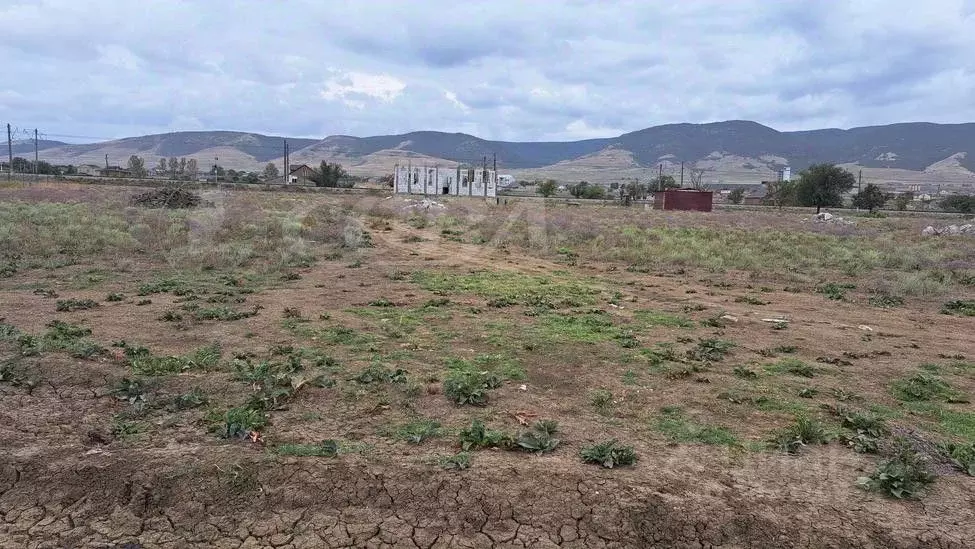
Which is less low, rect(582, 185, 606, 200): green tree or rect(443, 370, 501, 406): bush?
rect(582, 185, 606, 200): green tree

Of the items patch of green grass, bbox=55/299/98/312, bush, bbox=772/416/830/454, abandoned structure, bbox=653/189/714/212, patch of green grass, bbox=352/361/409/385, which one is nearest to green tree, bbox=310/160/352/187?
abandoned structure, bbox=653/189/714/212

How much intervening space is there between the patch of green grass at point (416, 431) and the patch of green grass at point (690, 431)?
5.48 ft

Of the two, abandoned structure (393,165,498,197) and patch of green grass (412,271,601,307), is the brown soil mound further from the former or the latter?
abandoned structure (393,165,498,197)

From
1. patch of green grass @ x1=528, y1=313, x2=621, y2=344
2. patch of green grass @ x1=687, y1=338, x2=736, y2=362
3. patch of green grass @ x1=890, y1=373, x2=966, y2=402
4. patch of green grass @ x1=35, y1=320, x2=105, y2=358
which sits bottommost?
patch of green grass @ x1=890, y1=373, x2=966, y2=402

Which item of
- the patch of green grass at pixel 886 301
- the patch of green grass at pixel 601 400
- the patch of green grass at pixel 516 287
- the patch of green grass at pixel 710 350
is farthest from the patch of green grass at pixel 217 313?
the patch of green grass at pixel 886 301

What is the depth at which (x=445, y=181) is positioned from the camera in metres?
72.8

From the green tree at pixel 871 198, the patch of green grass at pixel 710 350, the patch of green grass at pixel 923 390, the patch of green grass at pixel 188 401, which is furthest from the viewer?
the green tree at pixel 871 198

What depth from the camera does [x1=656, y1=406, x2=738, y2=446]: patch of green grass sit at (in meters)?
4.66

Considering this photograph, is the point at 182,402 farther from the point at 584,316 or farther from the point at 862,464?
the point at 584,316

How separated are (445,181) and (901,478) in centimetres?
7029

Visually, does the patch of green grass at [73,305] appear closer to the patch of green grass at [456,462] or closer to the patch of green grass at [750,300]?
the patch of green grass at [456,462]

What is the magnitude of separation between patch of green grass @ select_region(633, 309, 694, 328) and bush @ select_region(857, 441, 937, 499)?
191 inches

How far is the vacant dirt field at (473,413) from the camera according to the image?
3426 millimetres

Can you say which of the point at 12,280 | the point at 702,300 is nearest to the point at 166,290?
the point at 12,280
